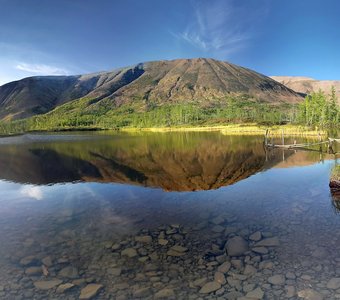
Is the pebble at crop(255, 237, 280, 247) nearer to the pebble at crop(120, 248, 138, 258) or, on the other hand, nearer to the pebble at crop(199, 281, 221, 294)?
the pebble at crop(199, 281, 221, 294)

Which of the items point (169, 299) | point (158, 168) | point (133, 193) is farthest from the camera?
point (158, 168)

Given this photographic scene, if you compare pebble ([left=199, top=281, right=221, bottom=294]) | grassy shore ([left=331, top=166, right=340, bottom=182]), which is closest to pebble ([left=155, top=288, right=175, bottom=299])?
pebble ([left=199, top=281, right=221, bottom=294])

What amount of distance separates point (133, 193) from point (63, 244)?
1477 cm

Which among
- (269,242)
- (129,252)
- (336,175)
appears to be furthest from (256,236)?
(336,175)

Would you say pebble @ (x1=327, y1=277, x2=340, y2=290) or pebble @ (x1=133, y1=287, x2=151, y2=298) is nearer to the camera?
pebble @ (x1=327, y1=277, x2=340, y2=290)

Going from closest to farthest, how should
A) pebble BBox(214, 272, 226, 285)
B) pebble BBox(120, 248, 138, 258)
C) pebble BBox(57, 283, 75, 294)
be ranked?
pebble BBox(57, 283, 75, 294), pebble BBox(214, 272, 226, 285), pebble BBox(120, 248, 138, 258)

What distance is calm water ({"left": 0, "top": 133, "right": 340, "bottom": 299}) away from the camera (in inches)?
598

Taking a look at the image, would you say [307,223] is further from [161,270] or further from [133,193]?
[133,193]

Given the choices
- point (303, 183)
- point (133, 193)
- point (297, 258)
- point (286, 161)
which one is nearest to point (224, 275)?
point (297, 258)

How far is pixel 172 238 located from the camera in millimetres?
21156

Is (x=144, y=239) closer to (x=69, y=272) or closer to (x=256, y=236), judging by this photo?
(x=69, y=272)

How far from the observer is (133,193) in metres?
35.3

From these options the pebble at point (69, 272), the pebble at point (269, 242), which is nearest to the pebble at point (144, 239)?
the pebble at point (69, 272)

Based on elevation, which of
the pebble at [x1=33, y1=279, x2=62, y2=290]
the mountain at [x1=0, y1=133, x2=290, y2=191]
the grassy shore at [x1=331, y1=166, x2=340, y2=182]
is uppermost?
the grassy shore at [x1=331, y1=166, x2=340, y2=182]
